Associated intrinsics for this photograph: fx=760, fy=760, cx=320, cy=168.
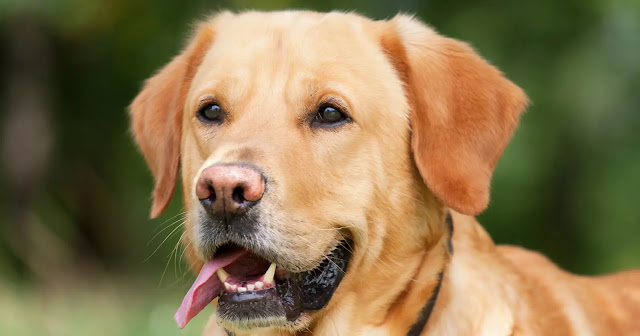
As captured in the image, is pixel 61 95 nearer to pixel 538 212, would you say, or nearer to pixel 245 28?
pixel 538 212

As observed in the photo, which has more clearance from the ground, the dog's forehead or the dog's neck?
the dog's forehead

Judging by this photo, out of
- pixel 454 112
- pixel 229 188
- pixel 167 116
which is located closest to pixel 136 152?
pixel 167 116

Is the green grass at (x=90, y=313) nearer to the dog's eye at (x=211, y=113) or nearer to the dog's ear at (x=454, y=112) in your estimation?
the dog's eye at (x=211, y=113)

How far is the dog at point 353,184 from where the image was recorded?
2562 mm

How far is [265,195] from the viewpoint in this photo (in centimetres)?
243

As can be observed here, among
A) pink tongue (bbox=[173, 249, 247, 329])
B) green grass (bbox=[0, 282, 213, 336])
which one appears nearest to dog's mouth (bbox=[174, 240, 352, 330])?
pink tongue (bbox=[173, 249, 247, 329])

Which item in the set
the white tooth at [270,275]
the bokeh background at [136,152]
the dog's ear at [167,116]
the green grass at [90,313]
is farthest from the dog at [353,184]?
the bokeh background at [136,152]

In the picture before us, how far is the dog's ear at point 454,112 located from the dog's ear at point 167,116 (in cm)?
85

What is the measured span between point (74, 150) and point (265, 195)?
6752 millimetres

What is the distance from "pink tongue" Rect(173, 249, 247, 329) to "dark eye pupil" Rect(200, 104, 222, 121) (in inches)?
21.9

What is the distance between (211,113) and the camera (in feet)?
9.57

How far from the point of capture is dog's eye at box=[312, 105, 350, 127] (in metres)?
2.75

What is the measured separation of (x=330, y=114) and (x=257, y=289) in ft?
2.22

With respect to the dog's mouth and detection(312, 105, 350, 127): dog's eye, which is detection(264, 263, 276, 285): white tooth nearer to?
the dog's mouth
